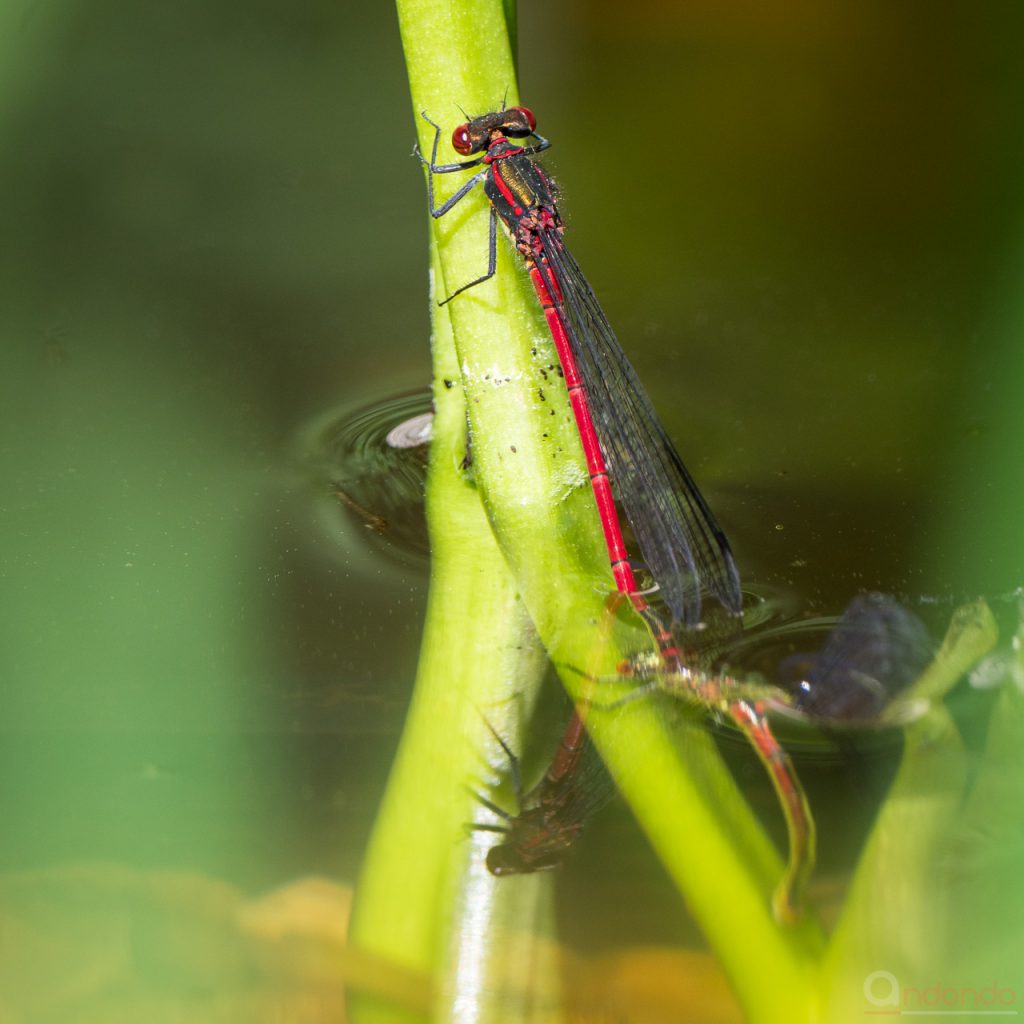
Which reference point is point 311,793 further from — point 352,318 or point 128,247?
point 128,247

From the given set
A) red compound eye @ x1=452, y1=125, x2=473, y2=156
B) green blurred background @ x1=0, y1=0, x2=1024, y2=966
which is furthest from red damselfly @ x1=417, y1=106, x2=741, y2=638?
green blurred background @ x1=0, y1=0, x2=1024, y2=966

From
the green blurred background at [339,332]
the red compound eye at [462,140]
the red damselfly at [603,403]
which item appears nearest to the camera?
the green blurred background at [339,332]

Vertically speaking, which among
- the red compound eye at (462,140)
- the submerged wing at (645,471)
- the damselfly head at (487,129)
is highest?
the damselfly head at (487,129)

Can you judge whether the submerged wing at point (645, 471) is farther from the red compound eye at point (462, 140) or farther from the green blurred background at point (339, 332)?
the red compound eye at point (462, 140)

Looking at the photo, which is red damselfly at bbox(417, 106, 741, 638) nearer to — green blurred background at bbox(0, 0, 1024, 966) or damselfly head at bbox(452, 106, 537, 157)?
damselfly head at bbox(452, 106, 537, 157)

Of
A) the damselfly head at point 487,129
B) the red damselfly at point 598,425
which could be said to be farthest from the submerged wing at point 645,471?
the damselfly head at point 487,129

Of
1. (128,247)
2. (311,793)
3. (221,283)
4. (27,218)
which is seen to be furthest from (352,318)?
(311,793)
